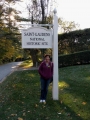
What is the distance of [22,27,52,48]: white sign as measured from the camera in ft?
26.8


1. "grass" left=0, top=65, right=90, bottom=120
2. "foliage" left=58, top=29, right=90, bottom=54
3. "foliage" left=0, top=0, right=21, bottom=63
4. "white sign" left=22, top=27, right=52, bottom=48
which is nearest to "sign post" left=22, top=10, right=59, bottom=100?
"white sign" left=22, top=27, right=52, bottom=48

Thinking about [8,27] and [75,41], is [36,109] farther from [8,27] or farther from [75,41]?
[75,41]

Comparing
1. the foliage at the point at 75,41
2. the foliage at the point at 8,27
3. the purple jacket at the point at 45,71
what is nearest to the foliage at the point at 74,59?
the foliage at the point at 75,41

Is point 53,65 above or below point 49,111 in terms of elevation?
above

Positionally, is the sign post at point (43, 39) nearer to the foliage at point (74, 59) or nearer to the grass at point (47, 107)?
the grass at point (47, 107)

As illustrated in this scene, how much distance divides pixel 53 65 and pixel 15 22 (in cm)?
1847

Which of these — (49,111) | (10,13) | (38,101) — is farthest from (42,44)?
(10,13)

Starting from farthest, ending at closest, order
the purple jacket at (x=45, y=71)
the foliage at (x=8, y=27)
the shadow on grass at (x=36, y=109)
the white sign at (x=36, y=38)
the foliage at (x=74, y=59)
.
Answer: the foliage at (x=8, y=27) < the foliage at (x=74, y=59) < the white sign at (x=36, y=38) < the purple jacket at (x=45, y=71) < the shadow on grass at (x=36, y=109)

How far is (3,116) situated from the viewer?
6.32 m

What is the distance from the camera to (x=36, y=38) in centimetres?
820

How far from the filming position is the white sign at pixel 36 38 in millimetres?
8172

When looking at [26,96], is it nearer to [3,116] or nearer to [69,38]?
[3,116]

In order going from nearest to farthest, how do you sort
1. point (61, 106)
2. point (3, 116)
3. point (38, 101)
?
point (3, 116)
point (61, 106)
point (38, 101)

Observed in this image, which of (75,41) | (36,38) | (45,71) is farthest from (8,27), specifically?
(45,71)
